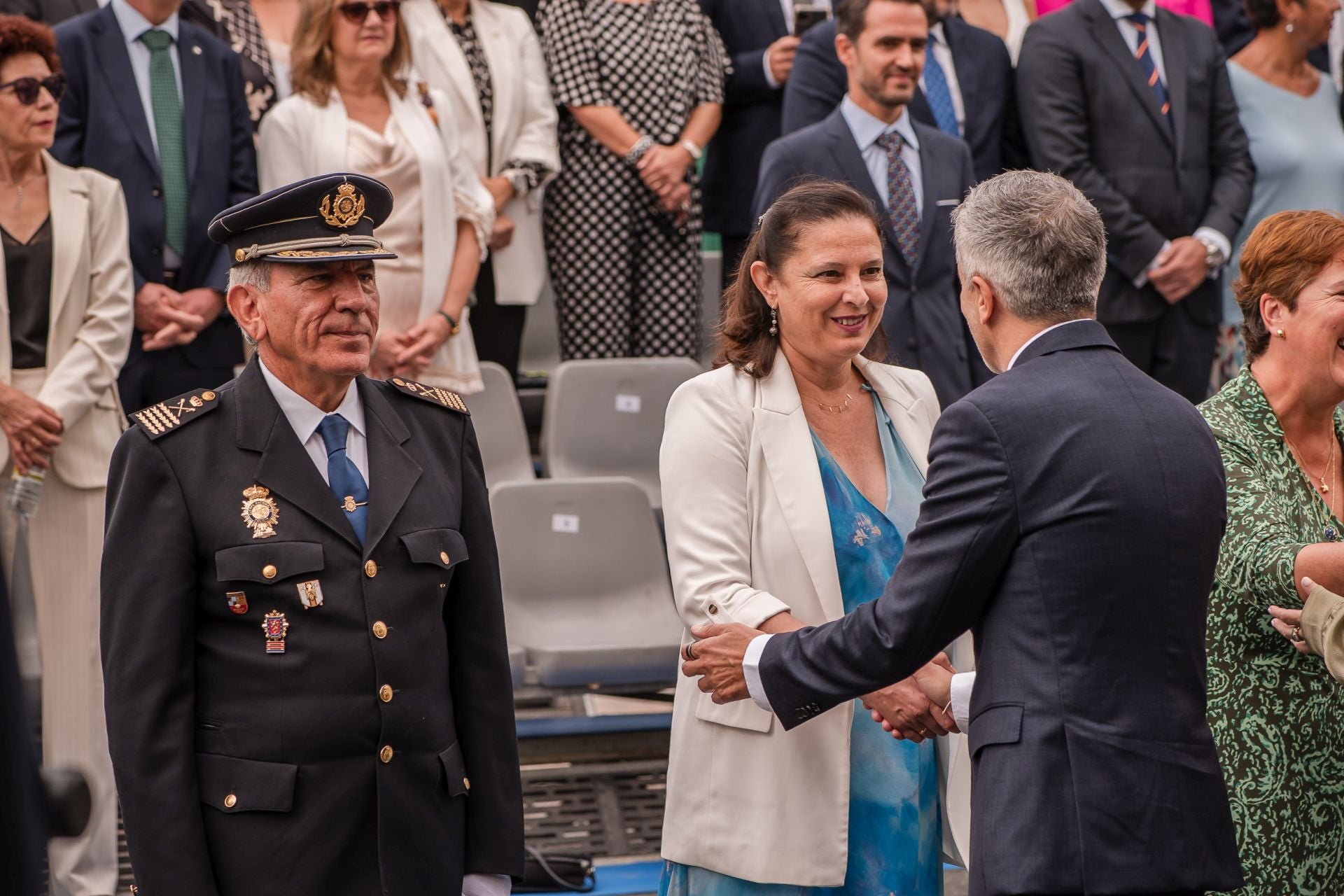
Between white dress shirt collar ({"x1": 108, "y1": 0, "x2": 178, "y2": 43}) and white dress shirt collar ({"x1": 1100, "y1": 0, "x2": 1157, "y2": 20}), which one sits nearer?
white dress shirt collar ({"x1": 108, "y1": 0, "x2": 178, "y2": 43})

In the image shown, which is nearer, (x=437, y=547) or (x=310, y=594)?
(x=310, y=594)

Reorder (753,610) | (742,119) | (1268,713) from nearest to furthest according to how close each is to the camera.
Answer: (753,610) < (1268,713) < (742,119)

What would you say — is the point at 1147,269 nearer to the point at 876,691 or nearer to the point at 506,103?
the point at 506,103

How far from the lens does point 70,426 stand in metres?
4.59

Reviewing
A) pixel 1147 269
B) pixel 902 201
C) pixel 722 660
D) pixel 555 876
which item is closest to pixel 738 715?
pixel 722 660

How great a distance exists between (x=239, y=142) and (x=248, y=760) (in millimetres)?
3194

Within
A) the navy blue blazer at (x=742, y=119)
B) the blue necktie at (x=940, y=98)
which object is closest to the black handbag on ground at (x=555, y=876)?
the navy blue blazer at (x=742, y=119)

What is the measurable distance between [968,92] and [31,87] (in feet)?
11.1

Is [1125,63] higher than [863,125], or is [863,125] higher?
[1125,63]

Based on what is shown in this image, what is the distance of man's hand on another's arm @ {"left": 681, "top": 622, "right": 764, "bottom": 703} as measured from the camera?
111 inches

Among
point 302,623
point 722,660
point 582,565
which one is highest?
point 302,623

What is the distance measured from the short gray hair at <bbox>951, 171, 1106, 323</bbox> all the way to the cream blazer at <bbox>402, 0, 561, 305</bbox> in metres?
3.52

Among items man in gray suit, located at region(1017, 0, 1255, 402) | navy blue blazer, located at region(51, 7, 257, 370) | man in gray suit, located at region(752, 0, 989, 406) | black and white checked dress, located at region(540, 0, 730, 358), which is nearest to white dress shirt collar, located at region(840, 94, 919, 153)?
man in gray suit, located at region(752, 0, 989, 406)

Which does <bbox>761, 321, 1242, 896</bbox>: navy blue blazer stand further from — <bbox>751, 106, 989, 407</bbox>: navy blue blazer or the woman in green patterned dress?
<bbox>751, 106, 989, 407</bbox>: navy blue blazer
